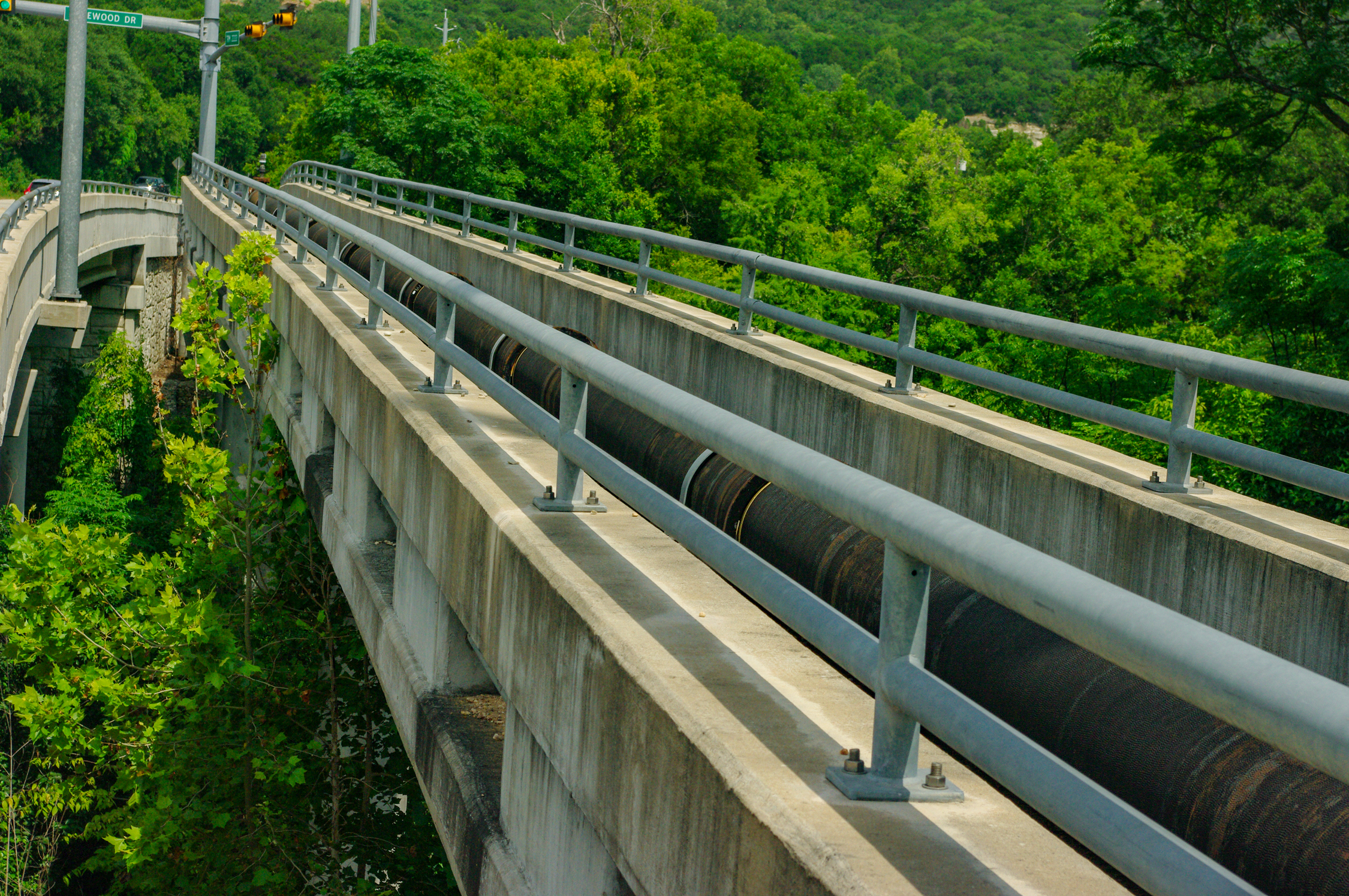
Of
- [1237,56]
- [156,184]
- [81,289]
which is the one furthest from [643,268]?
[156,184]

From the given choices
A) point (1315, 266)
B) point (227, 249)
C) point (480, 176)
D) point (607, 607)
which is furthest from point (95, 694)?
point (480, 176)

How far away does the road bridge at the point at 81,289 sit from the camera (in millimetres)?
24953

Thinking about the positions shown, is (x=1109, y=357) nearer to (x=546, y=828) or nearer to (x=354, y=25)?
(x=546, y=828)

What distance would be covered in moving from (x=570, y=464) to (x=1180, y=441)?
9.25 ft

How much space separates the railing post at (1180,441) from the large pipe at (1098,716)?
6.14 feet

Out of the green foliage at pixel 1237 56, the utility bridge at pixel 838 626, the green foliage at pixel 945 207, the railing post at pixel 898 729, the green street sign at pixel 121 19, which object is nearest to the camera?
the utility bridge at pixel 838 626

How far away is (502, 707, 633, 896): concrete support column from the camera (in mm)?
3371

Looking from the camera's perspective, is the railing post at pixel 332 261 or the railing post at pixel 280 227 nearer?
the railing post at pixel 332 261

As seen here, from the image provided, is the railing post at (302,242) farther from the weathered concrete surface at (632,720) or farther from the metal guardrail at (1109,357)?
the weathered concrete surface at (632,720)

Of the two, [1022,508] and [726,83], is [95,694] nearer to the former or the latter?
[1022,508]

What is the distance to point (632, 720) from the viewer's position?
9.99ft

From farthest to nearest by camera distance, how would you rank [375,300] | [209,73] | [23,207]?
1. [209,73]
2. [23,207]
3. [375,300]

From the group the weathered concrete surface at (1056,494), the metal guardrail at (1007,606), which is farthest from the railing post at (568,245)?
the metal guardrail at (1007,606)

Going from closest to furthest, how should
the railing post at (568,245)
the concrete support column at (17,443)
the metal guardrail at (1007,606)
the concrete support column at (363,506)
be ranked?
the metal guardrail at (1007,606), the concrete support column at (363,506), the railing post at (568,245), the concrete support column at (17,443)
